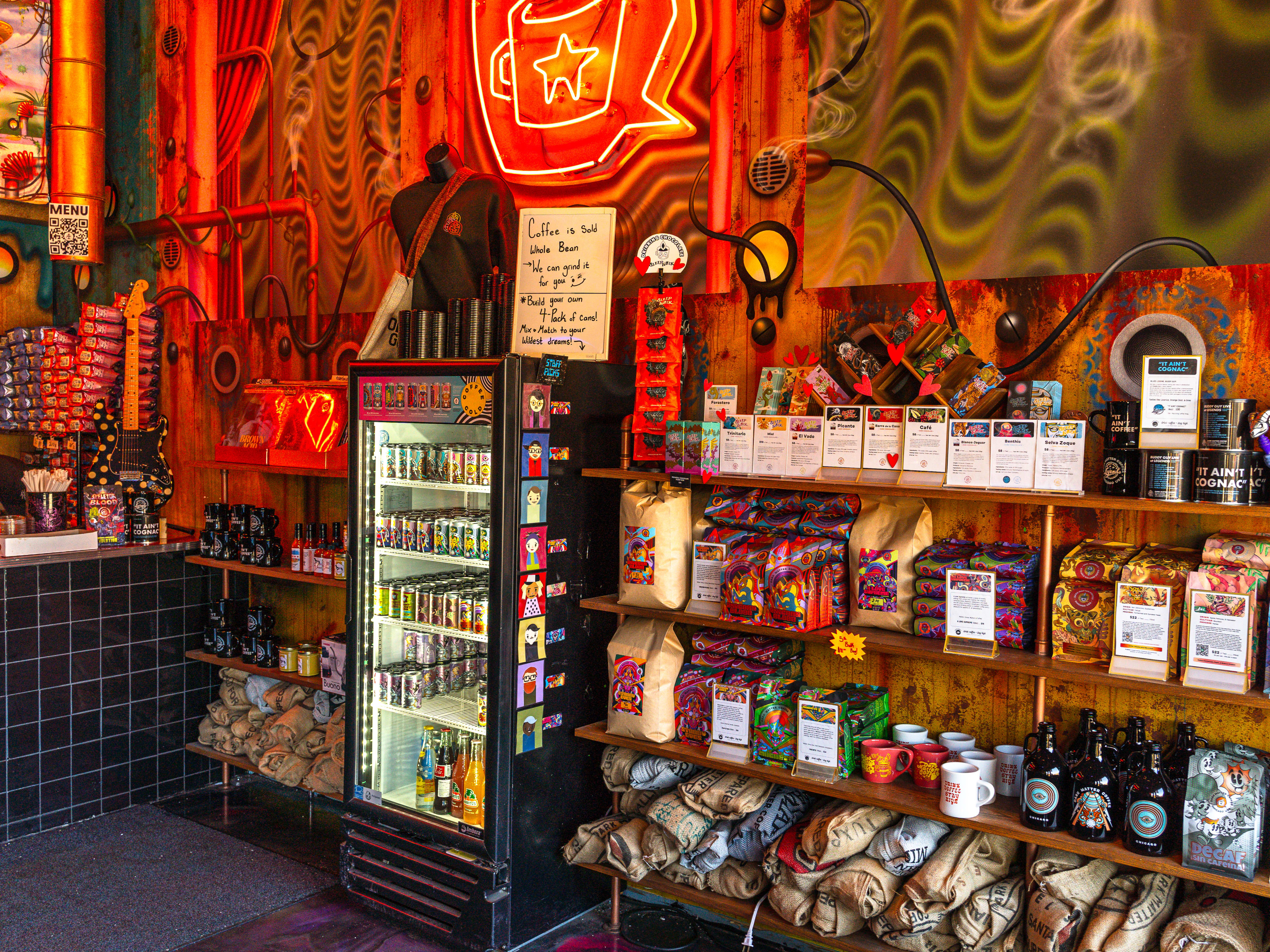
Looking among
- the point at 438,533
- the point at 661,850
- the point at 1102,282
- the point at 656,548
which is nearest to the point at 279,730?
the point at 438,533

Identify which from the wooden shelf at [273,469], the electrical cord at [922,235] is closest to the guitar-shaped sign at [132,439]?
the wooden shelf at [273,469]

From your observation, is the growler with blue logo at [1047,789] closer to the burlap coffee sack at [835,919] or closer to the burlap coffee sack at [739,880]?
the burlap coffee sack at [835,919]

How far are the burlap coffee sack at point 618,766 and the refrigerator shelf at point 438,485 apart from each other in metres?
1.10

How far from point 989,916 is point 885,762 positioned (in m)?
0.51

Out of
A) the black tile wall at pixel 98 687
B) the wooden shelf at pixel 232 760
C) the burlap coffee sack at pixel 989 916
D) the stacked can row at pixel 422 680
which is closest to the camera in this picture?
the burlap coffee sack at pixel 989 916

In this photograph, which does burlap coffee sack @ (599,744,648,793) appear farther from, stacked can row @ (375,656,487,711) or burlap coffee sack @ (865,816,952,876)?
burlap coffee sack @ (865,816,952,876)

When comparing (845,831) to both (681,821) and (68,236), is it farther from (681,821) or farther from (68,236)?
(68,236)

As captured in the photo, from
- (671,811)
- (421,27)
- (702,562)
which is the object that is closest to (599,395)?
(702,562)

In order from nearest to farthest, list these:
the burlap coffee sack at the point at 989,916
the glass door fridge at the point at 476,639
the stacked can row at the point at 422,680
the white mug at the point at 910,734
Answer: the burlap coffee sack at the point at 989,916 < the white mug at the point at 910,734 < the glass door fridge at the point at 476,639 < the stacked can row at the point at 422,680

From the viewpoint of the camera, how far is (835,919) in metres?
2.99

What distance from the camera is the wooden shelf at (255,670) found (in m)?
4.70

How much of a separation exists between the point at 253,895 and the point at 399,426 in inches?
80.6

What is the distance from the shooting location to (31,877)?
13.4 feet

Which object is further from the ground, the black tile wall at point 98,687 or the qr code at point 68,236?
the qr code at point 68,236
